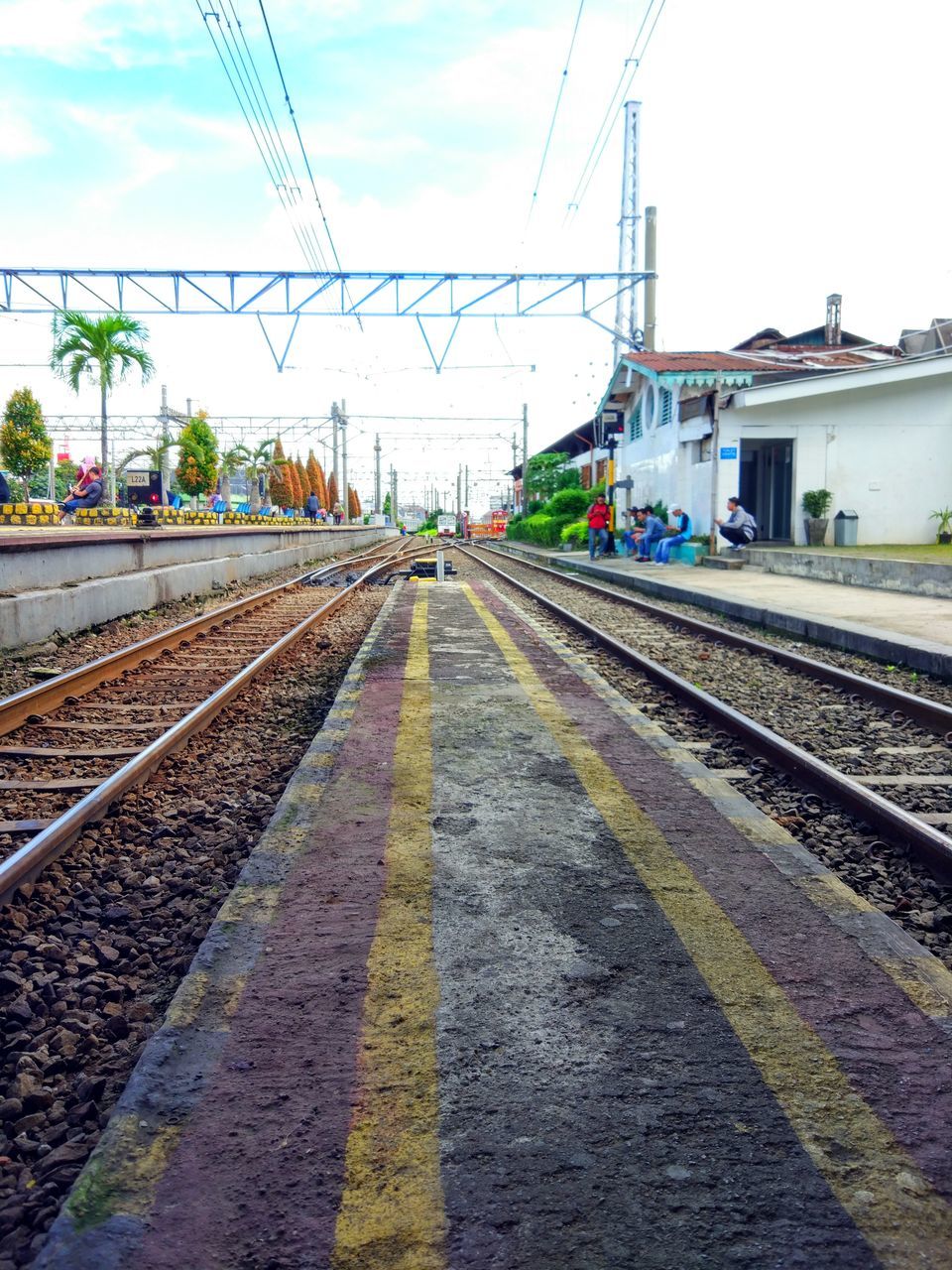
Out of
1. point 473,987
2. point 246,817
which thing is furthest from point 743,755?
point 473,987

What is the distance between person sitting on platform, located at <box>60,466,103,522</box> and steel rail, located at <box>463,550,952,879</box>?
55.6ft

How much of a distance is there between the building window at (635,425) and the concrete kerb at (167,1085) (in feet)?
98.5

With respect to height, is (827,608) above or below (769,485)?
below

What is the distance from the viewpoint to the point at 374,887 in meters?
3.57

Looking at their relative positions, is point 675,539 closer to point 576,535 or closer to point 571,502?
point 576,535

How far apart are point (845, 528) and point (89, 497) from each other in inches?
660

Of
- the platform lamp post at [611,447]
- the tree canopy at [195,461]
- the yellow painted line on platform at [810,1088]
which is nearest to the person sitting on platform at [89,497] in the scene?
the platform lamp post at [611,447]

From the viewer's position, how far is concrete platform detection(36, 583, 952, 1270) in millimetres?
1876

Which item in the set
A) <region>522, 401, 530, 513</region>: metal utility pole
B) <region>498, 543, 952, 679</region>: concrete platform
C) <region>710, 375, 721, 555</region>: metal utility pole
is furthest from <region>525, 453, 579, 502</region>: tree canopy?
<region>498, 543, 952, 679</region>: concrete platform

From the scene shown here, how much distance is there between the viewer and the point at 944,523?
878 inches

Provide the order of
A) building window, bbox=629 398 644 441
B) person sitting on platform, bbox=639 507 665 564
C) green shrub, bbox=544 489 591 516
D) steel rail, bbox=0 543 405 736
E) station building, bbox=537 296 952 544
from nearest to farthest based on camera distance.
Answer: steel rail, bbox=0 543 405 736
station building, bbox=537 296 952 544
person sitting on platform, bbox=639 507 665 564
building window, bbox=629 398 644 441
green shrub, bbox=544 489 591 516

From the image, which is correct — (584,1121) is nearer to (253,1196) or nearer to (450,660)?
(253,1196)

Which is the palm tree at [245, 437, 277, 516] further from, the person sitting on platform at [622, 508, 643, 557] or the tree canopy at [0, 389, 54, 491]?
the person sitting on platform at [622, 508, 643, 557]

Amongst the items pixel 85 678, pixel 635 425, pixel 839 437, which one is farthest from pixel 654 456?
pixel 85 678
